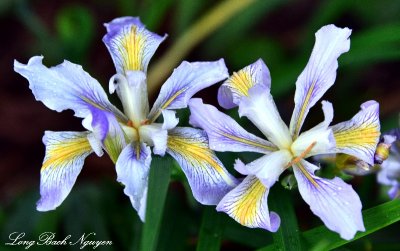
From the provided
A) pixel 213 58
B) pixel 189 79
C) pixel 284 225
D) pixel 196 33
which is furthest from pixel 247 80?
pixel 213 58

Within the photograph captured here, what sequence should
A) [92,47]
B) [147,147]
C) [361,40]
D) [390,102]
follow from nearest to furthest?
[147,147]
[361,40]
[390,102]
[92,47]

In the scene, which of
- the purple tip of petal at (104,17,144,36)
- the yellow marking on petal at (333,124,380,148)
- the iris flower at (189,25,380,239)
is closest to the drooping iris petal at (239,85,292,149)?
the iris flower at (189,25,380,239)

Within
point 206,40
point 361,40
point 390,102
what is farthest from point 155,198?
point 390,102

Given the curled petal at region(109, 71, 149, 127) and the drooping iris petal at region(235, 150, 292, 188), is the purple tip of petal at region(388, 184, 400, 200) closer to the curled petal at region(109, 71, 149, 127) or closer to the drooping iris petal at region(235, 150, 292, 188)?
the drooping iris petal at region(235, 150, 292, 188)

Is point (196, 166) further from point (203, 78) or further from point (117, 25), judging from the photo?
point (117, 25)

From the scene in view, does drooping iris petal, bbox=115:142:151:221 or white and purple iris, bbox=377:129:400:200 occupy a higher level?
drooping iris petal, bbox=115:142:151:221
